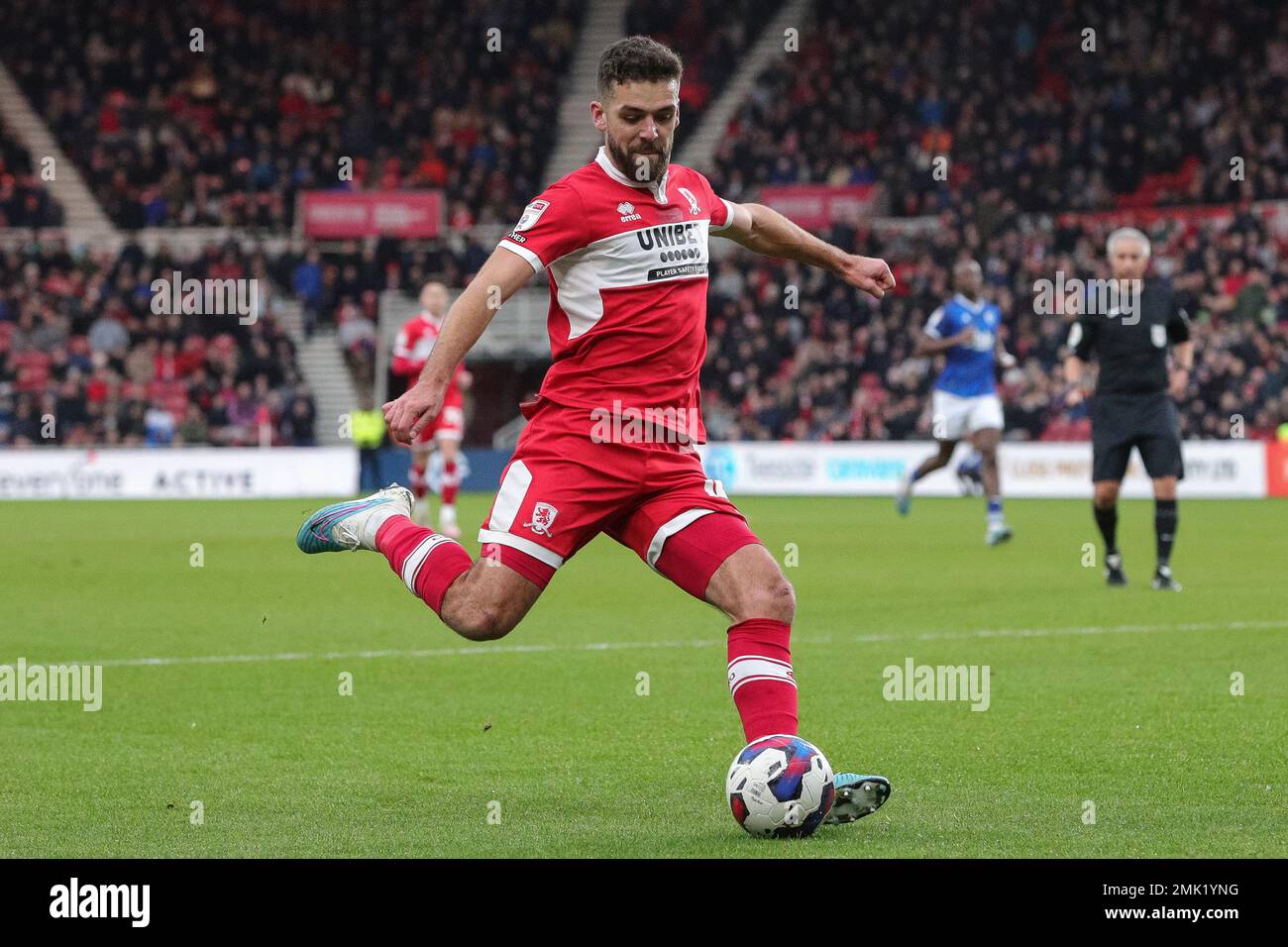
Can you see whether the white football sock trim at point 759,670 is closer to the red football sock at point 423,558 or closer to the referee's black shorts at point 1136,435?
the red football sock at point 423,558

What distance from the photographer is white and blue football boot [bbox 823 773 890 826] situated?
5328mm

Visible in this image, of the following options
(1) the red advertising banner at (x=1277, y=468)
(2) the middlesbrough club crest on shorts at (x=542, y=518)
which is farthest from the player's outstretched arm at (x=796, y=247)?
(1) the red advertising banner at (x=1277, y=468)

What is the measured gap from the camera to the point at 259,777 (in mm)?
6129

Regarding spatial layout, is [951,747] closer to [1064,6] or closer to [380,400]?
[380,400]

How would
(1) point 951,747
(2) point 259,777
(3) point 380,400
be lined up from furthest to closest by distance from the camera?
(3) point 380,400 → (1) point 951,747 → (2) point 259,777

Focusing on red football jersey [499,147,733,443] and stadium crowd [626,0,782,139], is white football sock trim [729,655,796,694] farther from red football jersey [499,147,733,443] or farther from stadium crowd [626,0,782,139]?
stadium crowd [626,0,782,139]

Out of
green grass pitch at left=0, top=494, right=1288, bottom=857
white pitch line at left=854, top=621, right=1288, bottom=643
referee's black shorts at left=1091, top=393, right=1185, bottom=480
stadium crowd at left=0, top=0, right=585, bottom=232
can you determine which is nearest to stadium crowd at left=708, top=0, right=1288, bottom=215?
stadium crowd at left=0, top=0, right=585, bottom=232

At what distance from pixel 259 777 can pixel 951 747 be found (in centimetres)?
246

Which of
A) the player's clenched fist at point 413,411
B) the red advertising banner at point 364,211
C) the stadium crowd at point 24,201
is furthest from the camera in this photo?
the red advertising banner at point 364,211

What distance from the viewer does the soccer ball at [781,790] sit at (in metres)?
5.11

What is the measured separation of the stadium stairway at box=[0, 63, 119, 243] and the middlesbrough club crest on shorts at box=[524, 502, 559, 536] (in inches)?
1200

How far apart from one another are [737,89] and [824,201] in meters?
4.85

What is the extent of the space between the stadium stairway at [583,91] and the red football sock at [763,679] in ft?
103
